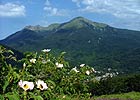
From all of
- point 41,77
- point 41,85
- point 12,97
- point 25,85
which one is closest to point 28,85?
point 25,85

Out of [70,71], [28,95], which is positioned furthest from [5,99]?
[70,71]

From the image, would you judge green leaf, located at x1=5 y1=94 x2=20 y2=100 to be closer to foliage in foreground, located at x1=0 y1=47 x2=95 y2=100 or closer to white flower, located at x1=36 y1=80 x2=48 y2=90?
foliage in foreground, located at x1=0 y1=47 x2=95 y2=100

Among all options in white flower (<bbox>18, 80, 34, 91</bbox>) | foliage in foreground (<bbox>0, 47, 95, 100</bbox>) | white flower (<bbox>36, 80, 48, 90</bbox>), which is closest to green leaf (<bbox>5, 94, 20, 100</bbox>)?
foliage in foreground (<bbox>0, 47, 95, 100</bbox>)

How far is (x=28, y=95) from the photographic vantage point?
708 cm

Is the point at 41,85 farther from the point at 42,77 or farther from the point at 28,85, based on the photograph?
the point at 42,77

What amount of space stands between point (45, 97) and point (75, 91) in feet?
9.81

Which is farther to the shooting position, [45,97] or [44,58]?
[44,58]

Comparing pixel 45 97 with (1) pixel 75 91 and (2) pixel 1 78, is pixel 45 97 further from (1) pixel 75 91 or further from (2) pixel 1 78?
(1) pixel 75 91

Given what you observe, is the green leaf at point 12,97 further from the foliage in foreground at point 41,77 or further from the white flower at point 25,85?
the white flower at point 25,85

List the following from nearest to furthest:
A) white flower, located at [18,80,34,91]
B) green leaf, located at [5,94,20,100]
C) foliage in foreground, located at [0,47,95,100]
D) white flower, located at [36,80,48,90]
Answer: green leaf, located at [5,94,20,100], white flower, located at [18,80,34,91], foliage in foreground, located at [0,47,95,100], white flower, located at [36,80,48,90]

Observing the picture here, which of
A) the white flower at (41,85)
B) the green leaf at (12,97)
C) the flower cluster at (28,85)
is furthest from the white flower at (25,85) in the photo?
the green leaf at (12,97)

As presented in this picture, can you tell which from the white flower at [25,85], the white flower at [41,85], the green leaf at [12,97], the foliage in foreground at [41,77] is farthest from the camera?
the white flower at [41,85]

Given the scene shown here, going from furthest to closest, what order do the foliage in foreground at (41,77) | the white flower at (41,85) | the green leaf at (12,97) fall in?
the white flower at (41,85), the foliage in foreground at (41,77), the green leaf at (12,97)

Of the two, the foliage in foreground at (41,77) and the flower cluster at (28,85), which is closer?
the flower cluster at (28,85)
